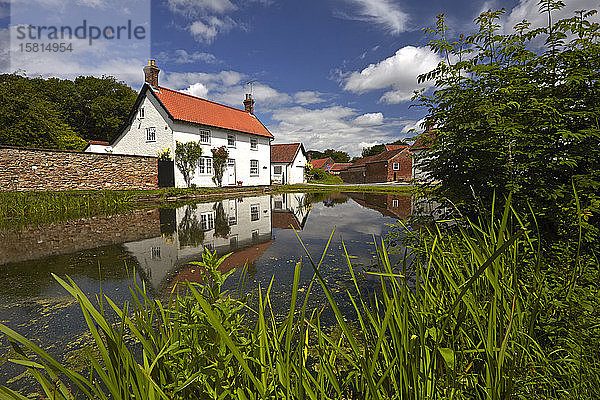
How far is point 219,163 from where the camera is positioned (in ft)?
84.6

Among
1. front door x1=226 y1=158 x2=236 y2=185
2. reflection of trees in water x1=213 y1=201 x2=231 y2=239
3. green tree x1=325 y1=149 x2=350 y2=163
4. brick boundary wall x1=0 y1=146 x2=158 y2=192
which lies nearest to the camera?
reflection of trees in water x1=213 y1=201 x2=231 y2=239

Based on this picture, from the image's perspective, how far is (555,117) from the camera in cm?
284

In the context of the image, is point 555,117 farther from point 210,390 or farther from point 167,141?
point 167,141

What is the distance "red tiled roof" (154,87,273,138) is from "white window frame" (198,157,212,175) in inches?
122

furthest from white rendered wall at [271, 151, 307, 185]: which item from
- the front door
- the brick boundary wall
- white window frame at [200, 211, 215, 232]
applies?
white window frame at [200, 211, 215, 232]

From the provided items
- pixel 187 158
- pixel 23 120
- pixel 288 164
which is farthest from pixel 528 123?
pixel 23 120

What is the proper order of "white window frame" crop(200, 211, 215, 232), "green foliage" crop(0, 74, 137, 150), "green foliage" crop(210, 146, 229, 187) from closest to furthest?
"white window frame" crop(200, 211, 215, 232) < "green foliage" crop(210, 146, 229, 187) < "green foliage" crop(0, 74, 137, 150)

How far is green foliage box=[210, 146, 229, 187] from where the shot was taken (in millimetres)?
25516

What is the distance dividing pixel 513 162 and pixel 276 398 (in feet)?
10.5

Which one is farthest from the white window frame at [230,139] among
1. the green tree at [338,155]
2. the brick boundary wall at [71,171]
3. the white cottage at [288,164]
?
the green tree at [338,155]

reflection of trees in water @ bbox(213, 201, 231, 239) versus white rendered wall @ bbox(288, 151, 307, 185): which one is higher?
white rendered wall @ bbox(288, 151, 307, 185)

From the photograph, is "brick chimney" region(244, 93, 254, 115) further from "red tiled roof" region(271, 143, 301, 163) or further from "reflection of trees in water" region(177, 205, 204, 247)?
"reflection of trees in water" region(177, 205, 204, 247)

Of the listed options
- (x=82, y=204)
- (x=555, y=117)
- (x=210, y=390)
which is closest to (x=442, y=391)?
(x=210, y=390)

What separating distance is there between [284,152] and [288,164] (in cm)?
244
